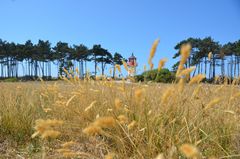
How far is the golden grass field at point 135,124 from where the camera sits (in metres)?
1.65

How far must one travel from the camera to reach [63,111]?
2928mm

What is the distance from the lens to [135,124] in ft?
5.94

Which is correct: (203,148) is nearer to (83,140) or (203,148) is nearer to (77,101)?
(83,140)

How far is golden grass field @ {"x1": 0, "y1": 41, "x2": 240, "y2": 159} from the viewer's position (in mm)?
1651

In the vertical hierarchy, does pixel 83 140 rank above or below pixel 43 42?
below

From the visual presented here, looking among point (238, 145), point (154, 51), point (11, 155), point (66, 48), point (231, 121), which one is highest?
point (66, 48)

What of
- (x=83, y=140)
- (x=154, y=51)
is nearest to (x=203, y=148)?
(x=154, y=51)

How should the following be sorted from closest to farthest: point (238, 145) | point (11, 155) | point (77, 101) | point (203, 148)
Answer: point (203, 148) → point (238, 145) → point (11, 155) → point (77, 101)

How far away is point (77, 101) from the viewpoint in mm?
2871

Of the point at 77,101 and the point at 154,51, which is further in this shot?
the point at 77,101

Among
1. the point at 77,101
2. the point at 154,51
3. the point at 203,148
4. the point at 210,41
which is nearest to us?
the point at 154,51

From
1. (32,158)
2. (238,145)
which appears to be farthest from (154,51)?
(32,158)

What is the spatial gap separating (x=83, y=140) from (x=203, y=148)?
3.25 feet

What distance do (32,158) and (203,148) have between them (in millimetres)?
1176
